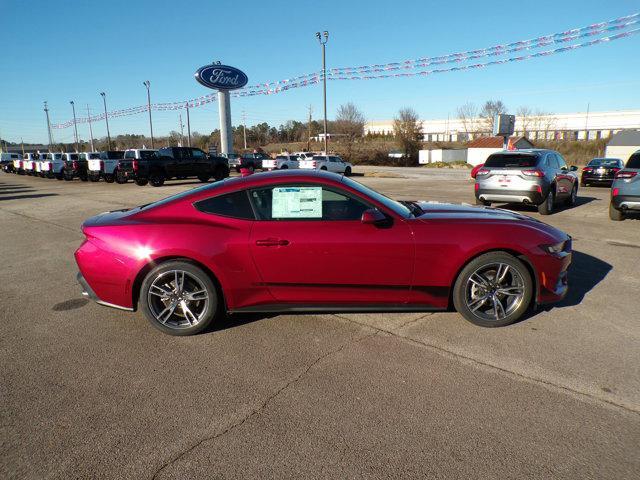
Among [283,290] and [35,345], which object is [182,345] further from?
[35,345]

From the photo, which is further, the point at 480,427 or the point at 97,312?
the point at 97,312

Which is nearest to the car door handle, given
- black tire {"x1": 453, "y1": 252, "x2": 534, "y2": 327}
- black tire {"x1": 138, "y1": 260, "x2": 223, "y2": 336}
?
black tire {"x1": 138, "y1": 260, "x2": 223, "y2": 336}

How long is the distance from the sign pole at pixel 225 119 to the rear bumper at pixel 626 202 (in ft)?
105

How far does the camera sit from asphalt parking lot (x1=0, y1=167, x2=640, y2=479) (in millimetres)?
2199

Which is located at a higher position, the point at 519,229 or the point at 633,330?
the point at 519,229

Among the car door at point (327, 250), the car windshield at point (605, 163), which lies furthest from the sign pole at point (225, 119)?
the car door at point (327, 250)

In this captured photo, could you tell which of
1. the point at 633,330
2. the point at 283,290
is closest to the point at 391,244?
the point at 283,290

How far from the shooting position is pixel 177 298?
3.66 m

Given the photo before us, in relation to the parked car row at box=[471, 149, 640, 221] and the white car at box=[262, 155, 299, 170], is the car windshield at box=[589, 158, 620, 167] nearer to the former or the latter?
the parked car row at box=[471, 149, 640, 221]

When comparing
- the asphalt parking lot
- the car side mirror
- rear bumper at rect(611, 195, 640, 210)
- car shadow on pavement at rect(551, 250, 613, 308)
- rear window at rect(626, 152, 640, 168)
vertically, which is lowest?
the asphalt parking lot

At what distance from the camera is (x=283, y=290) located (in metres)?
3.62

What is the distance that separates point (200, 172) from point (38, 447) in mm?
21184

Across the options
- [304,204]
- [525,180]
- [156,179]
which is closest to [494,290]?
[304,204]

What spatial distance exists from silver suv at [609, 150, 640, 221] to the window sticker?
7844 mm
